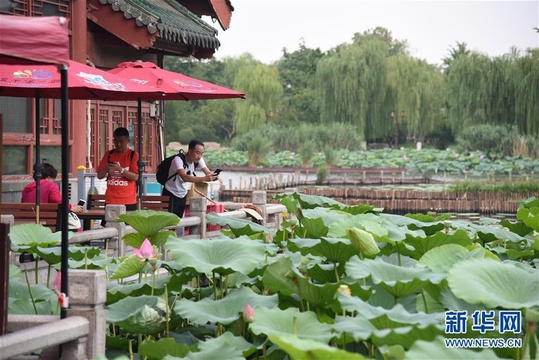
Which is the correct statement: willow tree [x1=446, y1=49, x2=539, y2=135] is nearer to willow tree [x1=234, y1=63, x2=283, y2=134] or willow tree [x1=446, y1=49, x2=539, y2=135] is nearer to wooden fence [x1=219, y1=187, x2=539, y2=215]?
wooden fence [x1=219, y1=187, x2=539, y2=215]

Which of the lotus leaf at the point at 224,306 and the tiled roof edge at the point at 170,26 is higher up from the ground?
the tiled roof edge at the point at 170,26

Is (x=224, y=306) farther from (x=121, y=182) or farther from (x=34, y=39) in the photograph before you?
(x=121, y=182)

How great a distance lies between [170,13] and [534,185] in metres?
17.5

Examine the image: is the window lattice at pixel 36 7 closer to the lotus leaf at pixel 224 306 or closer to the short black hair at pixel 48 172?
the short black hair at pixel 48 172

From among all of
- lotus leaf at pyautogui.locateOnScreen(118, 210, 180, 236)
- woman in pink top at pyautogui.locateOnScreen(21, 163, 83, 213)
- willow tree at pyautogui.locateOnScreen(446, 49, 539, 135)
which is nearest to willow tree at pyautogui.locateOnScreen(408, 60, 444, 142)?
willow tree at pyautogui.locateOnScreen(446, 49, 539, 135)

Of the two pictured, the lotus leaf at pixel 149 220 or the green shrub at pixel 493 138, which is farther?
the green shrub at pixel 493 138

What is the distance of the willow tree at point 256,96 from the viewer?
2094 inches

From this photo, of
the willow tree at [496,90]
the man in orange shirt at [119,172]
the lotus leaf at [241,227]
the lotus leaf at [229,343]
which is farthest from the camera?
the willow tree at [496,90]

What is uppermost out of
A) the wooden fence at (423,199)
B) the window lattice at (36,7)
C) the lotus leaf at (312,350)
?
the window lattice at (36,7)

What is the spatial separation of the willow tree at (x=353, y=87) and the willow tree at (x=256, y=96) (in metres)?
7.17

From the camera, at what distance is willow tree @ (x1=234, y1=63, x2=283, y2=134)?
53188 mm

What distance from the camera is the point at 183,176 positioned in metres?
9.64

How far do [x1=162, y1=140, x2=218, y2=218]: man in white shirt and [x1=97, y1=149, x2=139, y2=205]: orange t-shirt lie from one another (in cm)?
74

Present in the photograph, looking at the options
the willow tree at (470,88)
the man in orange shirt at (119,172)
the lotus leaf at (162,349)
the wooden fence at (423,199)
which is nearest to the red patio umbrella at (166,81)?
the man in orange shirt at (119,172)
